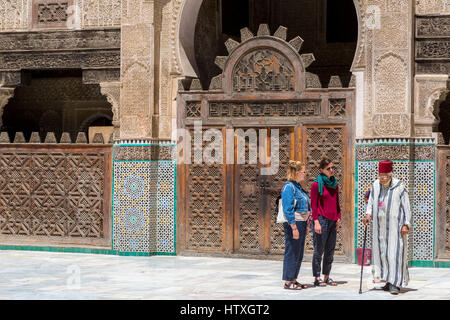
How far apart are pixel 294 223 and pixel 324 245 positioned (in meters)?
0.57

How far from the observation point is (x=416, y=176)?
357 inches

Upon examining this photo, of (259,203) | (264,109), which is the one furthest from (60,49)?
(259,203)

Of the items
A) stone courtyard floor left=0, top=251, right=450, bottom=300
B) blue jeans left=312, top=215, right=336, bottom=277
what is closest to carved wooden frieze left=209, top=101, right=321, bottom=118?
stone courtyard floor left=0, top=251, right=450, bottom=300

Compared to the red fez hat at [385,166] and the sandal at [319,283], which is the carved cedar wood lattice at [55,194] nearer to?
the sandal at [319,283]

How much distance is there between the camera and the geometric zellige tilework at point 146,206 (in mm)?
9961

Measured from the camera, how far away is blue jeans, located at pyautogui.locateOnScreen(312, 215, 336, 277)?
747 cm

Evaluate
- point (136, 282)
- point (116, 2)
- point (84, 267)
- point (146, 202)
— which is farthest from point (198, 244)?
point (116, 2)

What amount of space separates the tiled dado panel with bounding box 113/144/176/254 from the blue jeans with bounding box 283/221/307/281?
298 cm

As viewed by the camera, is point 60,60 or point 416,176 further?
point 60,60

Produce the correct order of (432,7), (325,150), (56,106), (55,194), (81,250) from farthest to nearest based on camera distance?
(56,106) → (55,194) → (81,250) → (325,150) → (432,7)

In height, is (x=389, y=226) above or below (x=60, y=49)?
below
